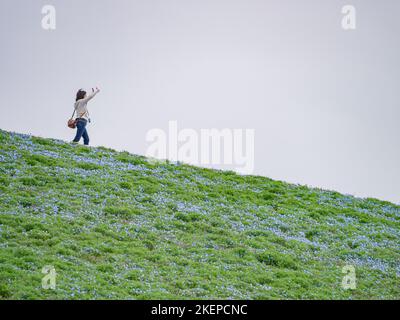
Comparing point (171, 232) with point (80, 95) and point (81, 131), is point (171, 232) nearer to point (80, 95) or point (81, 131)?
point (81, 131)

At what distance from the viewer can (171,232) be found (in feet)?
97.6

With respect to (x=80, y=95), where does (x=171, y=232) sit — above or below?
below

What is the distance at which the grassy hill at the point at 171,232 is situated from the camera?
23.7 metres

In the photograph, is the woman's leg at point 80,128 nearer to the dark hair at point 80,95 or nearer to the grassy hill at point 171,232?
the grassy hill at point 171,232

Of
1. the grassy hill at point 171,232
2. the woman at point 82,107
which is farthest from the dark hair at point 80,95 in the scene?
the grassy hill at point 171,232

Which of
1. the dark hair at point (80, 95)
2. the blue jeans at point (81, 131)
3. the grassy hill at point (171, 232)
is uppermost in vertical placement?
the dark hair at point (80, 95)

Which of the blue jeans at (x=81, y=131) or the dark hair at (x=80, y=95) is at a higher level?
the dark hair at (x=80, y=95)

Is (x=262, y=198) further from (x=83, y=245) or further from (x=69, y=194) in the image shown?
(x=83, y=245)

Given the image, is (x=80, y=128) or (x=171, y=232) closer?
(x=171, y=232)

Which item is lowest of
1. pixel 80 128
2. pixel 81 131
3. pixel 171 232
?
pixel 171 232

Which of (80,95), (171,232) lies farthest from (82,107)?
(171,232)

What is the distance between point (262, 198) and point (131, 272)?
52.2 feet

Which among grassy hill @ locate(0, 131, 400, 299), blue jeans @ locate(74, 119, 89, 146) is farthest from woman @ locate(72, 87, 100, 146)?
grassy hill @ locate(0, 131, 400, 299)

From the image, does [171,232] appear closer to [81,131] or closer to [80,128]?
[80,128]
